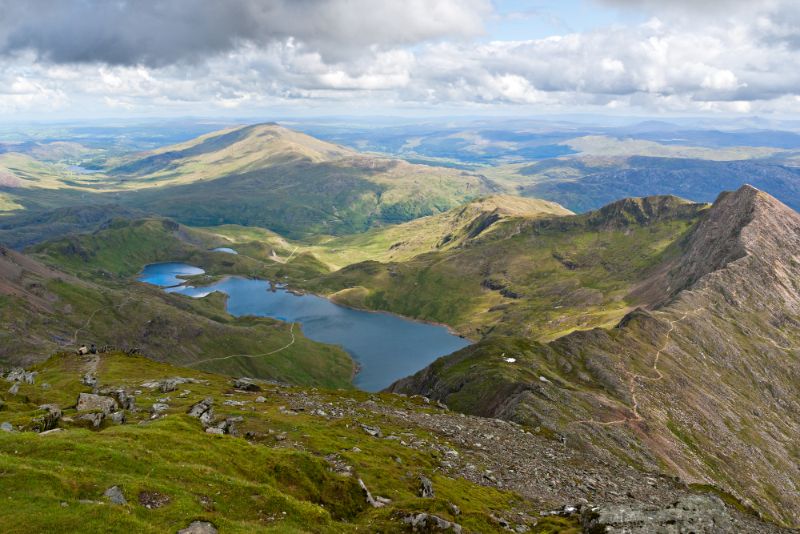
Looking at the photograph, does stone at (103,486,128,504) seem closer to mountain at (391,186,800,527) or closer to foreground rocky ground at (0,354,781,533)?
foreground rocky ground at (0,354,781,533)

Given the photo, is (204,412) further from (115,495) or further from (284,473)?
(115,495)

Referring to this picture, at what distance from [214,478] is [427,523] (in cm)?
1848

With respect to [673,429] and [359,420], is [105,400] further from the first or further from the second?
[673,429]

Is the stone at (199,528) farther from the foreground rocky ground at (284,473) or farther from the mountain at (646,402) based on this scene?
the mountain at (646,402)

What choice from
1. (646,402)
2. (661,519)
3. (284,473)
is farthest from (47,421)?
(646,402)

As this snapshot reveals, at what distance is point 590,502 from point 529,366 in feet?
315

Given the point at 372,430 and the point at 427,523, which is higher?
the point at 427,523

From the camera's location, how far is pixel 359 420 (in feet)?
296

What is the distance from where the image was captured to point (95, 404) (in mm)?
61125

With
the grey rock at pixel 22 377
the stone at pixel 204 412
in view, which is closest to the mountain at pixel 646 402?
the stone at pixel 204 412

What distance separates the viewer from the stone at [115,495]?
3500 centimetres

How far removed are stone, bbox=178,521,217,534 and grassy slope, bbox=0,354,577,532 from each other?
1.93ft

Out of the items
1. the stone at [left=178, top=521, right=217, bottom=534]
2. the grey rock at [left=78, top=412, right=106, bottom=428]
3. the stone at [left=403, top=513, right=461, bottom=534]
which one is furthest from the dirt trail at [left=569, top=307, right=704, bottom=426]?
the stone at [left=178, top=521, right=217, bottom=534]

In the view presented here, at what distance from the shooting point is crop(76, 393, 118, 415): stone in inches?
2319
